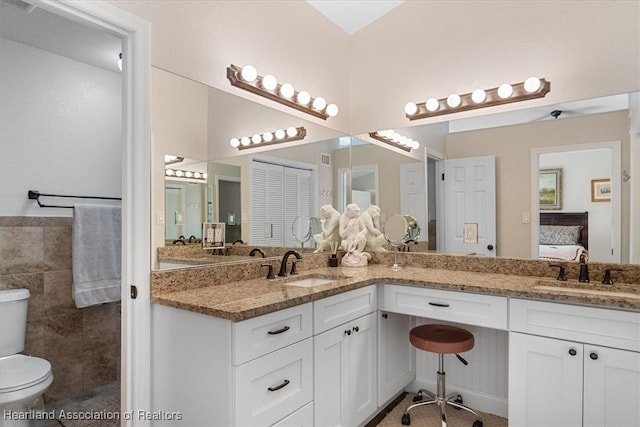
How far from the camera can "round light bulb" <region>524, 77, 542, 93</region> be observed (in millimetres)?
2189

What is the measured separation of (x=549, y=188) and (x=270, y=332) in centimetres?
182

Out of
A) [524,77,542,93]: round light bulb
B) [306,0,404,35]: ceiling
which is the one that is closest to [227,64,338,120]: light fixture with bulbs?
[306,0,404,35]: ceiling

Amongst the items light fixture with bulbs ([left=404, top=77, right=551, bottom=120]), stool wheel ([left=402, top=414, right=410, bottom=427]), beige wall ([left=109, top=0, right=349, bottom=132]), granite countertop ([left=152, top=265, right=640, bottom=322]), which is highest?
beige wall ([left=109, top=0, right=349, bottom=132])

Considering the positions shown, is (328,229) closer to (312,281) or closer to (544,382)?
(312,281)

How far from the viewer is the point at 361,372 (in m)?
2.04

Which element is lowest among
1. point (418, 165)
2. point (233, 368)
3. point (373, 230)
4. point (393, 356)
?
point (393, 356)

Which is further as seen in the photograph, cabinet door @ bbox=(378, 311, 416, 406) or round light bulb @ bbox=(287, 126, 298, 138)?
round light bulb @ bbox=(287, 126, 298, 138)

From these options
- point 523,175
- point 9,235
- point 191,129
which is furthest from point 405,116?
point 9,235

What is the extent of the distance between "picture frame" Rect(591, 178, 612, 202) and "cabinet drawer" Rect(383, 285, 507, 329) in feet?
2.85

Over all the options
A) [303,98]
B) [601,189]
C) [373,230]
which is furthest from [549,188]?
[303,98]

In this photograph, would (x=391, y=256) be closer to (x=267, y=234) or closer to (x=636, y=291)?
(x=267, y=234)

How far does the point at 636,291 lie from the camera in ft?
5.90

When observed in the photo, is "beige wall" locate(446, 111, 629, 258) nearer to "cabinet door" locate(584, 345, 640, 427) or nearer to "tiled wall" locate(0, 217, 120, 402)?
"cabinet door" locate(584, 345, 640, 427)

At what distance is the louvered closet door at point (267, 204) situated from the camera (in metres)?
2.27
